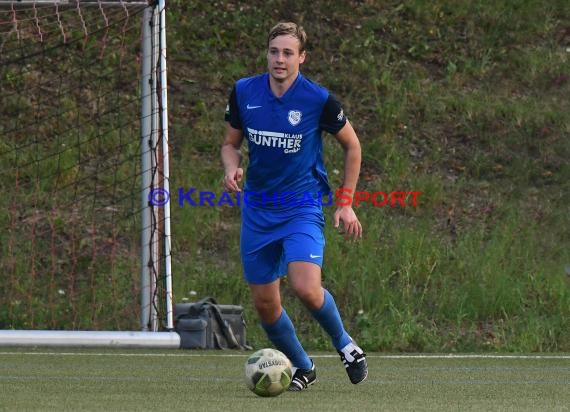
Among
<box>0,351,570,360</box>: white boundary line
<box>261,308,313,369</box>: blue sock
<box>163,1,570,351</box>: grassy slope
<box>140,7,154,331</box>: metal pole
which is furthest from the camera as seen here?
<box>163,1,570,351</box>: grassy slope

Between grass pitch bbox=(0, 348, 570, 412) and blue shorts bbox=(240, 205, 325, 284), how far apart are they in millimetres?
605

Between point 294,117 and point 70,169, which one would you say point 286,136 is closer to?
point 294,117

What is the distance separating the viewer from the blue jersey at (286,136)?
22.5 ft

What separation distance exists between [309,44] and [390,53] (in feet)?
3.00

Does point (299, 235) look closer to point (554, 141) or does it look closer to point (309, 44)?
point (554, 141)

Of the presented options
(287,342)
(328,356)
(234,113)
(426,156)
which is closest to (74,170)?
(426,156)

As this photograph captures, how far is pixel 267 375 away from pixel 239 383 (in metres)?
0.92

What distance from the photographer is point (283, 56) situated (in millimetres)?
6785

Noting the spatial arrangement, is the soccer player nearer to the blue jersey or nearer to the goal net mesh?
the blue jersey

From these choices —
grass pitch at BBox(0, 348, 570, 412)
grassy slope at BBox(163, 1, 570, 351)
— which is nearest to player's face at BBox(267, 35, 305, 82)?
grass pitch at BBox(0, 348, 570, 412)

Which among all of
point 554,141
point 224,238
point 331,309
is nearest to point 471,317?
point 224,238

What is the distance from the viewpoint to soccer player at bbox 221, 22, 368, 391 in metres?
6.78

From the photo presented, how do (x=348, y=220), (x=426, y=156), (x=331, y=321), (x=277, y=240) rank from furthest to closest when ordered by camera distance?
1. (x=426, y=156)
2. (x=331, y=321)
3. (x=277, y=240)
4. (x=348, y=220)

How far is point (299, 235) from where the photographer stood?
22.1 ft
